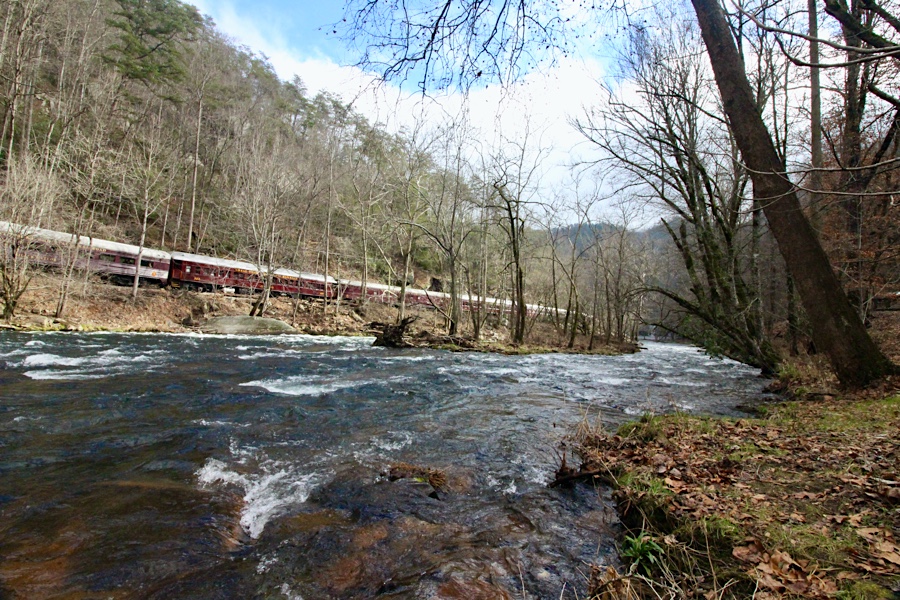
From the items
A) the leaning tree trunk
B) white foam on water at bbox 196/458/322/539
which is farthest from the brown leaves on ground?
white foam on water at bbox 196/458/322/539

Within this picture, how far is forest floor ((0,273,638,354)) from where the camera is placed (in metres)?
15.7

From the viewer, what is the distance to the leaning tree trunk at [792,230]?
524 centimetres

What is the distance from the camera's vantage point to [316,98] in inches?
1853

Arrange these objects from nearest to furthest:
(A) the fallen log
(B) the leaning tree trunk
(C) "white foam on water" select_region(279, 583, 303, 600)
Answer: (C) "white foam on water" select_region(279, 583, 303, 600) < (B) the leaning tree trunk < (A) the fallen log

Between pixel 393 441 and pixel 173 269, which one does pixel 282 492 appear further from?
pixel 173 269

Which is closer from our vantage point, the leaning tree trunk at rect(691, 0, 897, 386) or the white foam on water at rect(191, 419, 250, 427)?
the white foam on water at rect(191, 419, 250, 427)

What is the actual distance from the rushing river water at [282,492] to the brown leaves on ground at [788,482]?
0.65 metres

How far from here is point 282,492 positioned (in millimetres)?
3451

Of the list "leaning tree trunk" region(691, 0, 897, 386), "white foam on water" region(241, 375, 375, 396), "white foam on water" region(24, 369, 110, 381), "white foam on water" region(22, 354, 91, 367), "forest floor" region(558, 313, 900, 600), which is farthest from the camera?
"white foam on water" region(22, 354, 91, 367)

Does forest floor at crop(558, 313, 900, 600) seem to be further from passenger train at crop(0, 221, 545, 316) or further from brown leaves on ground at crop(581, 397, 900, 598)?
passenger train at crop(0, 221, 545, 316)

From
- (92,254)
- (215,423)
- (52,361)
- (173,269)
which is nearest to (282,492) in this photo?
(215,423)

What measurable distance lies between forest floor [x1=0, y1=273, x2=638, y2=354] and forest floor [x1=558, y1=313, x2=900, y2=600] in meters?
11.6

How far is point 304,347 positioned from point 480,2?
13.0 m

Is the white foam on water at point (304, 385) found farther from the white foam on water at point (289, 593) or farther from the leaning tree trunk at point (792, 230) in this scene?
the leaning tree trunk at point (792, 230)
